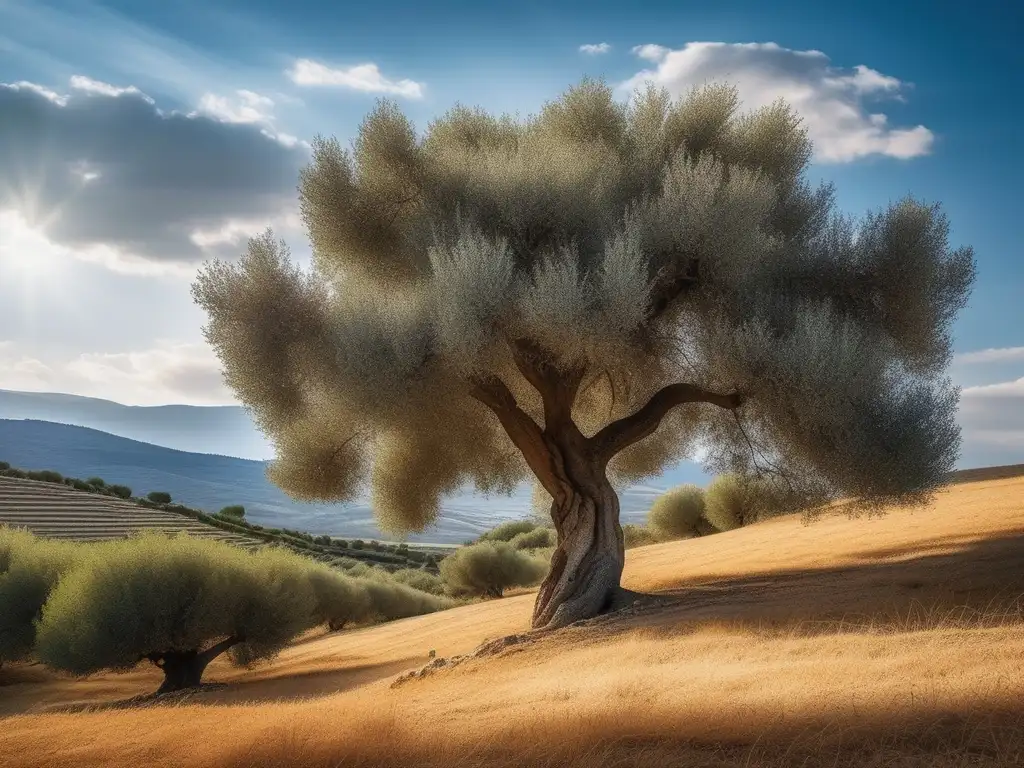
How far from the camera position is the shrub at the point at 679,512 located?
46.2 m

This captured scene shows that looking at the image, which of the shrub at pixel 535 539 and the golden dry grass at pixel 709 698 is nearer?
the golden dry grass at pixel 709 698

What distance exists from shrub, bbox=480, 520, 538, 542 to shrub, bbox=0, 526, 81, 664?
38144 millimetres

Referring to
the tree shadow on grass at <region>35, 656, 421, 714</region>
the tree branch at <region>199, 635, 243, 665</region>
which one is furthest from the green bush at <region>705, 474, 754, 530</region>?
the tree branch at <region>199, 635, 243, 665</region>

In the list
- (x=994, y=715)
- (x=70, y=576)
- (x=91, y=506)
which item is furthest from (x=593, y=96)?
(x=91, y=506)

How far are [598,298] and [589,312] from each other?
299mm

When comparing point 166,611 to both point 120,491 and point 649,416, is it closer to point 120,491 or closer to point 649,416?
point 649,416

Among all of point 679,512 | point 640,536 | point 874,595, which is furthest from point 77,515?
point 874,595

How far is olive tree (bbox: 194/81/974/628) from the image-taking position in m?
14.0

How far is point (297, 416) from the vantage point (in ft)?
54.3

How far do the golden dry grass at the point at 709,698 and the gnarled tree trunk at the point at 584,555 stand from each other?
4.63ft

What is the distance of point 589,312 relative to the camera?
13.9 meters

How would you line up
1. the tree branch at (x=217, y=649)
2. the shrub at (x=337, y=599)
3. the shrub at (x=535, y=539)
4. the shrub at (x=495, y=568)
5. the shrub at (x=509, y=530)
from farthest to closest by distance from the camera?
the shrub at (x=509, y=530), the shrub at (x=535, y=539), the shrub at (x=495, y=568), the shrub at (x=337, y=599), the tree branch at (x=217, y=649)

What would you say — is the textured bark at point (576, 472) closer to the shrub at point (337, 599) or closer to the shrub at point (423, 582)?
the shrub at point (337, 599)

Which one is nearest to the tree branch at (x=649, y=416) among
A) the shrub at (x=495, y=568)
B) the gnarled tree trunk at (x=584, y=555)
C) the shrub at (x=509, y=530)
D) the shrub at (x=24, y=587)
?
the gnarled tree trunk at (x=584, y=555)
